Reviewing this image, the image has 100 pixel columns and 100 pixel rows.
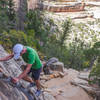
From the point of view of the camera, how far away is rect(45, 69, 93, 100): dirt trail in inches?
307

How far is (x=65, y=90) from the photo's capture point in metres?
8.73

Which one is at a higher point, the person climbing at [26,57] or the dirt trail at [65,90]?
the person climbing at [26,57]

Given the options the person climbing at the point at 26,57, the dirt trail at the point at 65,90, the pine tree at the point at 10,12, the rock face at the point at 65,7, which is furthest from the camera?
the rock face at the point at 65,7

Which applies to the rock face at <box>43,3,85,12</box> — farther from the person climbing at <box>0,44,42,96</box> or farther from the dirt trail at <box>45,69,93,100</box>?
the person climbing at <box>0,44,42,96</box>

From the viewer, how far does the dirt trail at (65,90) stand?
780 centimetres

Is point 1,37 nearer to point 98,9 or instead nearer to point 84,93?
point 84,93

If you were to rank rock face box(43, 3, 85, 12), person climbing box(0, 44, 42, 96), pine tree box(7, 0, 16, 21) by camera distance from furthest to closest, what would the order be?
rock face box(43, 3, 85, 12), pine tree box(7, 0, 16, 21), person climbing box(0, 44, 42, 96)

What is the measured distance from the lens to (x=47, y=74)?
1077 centimetres

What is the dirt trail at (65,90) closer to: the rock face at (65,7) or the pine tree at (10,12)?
the pine tree at (10,12)

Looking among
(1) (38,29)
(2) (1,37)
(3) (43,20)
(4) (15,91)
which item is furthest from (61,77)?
(3) (43,20)

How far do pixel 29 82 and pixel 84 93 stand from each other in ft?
16.1

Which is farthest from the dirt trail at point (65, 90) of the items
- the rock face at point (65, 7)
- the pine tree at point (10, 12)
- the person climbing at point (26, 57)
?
the rock face at point (65, 7)

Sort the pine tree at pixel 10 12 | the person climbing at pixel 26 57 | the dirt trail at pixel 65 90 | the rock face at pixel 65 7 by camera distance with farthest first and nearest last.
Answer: the rock face at pixel 65 7
the pine tree at pixel 10 12
the dirt trail at pixel 65 90
the person climbing at pixel 26 57

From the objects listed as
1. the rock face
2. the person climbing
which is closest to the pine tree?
the rock face
